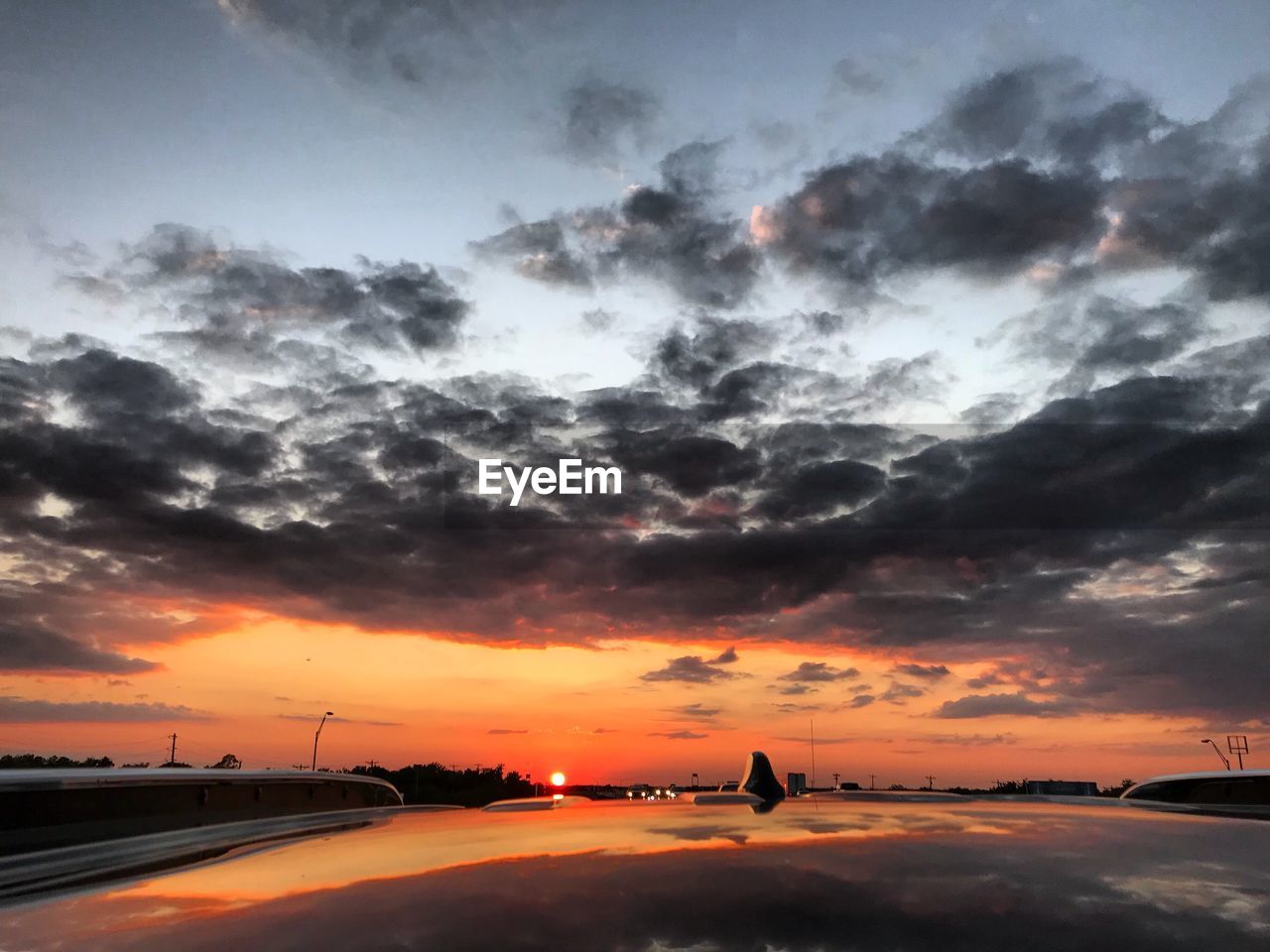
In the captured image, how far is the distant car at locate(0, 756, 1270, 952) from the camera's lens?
544 centimetres

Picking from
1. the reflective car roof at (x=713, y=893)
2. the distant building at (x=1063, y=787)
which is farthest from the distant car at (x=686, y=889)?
the distant building at (x=1063, y=787)

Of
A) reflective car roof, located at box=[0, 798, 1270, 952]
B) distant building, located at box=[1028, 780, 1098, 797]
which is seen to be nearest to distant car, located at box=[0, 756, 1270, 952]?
reflective car roof, located at box=[0, 798, 1270, 952]

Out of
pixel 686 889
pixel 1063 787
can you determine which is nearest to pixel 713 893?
pixel 686 889

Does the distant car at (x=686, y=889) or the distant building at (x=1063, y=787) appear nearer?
the distant car at (x=686, y=889)

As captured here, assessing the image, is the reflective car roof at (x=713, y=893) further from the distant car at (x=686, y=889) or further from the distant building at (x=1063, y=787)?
the distant building at (x=1063, y=787)

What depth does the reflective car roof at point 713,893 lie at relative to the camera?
5.42 metres

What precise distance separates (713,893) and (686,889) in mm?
279

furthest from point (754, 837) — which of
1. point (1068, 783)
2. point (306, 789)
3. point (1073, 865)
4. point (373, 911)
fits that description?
point (1068, 783)

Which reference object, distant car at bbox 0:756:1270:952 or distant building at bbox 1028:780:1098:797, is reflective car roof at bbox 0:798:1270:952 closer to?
distant car at bbox 0:756:1270:952

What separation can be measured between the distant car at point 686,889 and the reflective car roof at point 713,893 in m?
0.03

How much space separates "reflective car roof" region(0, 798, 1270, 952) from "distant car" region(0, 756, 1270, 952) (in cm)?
3

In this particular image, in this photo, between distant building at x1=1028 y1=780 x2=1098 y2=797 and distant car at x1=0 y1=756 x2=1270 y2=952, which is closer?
distant car at x1=0 y1=756 x2=1270 y2=952

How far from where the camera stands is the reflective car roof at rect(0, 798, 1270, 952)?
17.8 feet

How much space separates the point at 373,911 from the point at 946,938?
399cm
